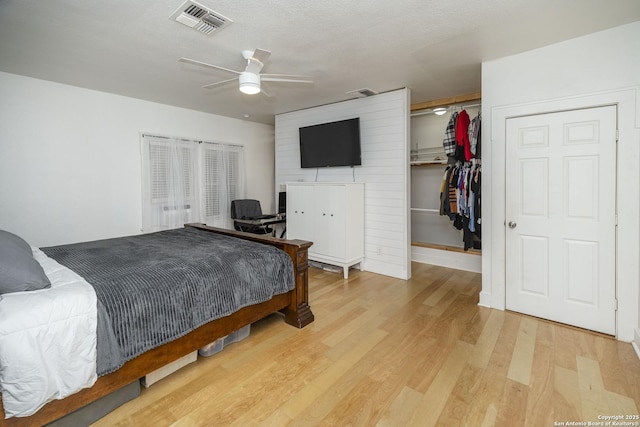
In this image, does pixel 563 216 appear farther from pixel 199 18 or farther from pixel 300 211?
pixel 199 18

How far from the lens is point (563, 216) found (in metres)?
2.67

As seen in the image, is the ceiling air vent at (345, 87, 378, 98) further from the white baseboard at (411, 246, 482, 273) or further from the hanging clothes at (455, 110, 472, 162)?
the white baseboard at (411, 246, 482, 273)

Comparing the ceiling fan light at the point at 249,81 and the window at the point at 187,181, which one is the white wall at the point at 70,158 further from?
the ceiling fan light at the point at 249,81

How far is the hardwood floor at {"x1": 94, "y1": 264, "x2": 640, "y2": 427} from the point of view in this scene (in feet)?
5.41

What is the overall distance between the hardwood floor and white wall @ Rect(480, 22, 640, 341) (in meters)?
0.46

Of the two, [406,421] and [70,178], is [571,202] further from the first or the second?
[70,178]

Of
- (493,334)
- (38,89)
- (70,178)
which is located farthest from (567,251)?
(38,89)

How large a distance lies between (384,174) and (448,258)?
65.1 inches

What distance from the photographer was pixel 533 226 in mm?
2836

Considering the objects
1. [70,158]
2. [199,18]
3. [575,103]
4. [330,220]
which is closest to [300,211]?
[330,220]

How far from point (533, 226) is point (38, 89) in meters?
5.65

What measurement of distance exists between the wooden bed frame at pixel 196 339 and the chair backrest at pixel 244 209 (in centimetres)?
182

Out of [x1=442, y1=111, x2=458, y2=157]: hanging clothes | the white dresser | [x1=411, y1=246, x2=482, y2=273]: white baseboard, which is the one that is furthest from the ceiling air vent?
[x1=411, y1=246, x2=482, y2=273]: white baseboard

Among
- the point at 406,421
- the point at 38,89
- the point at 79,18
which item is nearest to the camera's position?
the point at 406,421
